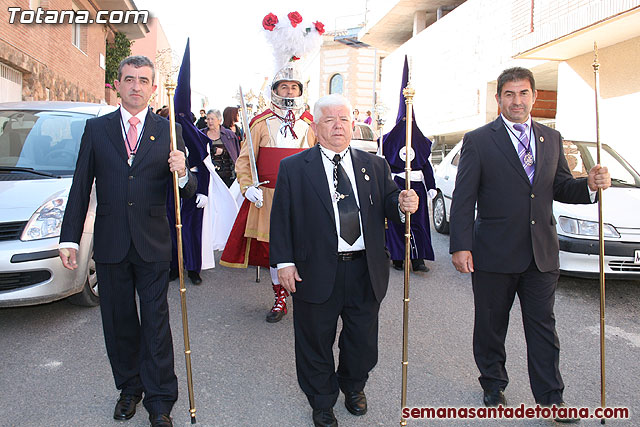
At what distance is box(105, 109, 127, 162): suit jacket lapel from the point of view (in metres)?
3.14

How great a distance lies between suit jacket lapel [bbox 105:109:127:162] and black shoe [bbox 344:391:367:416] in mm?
1969

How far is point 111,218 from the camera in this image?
10.3ft

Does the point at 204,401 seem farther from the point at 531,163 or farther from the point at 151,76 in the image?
the point at 531,163

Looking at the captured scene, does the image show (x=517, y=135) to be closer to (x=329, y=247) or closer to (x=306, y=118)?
(x=329, y=247)

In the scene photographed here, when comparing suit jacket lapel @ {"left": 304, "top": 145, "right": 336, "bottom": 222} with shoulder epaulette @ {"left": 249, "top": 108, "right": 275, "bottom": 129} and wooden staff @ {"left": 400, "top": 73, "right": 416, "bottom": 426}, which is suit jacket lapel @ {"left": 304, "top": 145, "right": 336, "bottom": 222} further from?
shoulder epaulette @ {"left": 249, "top": 108, "right": 275, "bottom": 129}

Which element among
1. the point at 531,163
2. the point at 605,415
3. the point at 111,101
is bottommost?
the point at 605,415

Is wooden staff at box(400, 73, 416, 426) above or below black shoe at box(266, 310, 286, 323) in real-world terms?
above

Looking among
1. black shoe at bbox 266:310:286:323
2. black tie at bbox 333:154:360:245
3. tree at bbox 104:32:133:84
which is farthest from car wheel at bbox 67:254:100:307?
tree at bbox 104:32:133:84

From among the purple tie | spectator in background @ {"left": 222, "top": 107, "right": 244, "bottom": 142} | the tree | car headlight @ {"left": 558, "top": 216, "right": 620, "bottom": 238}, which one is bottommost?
car headlight @ {"left": 558, "top": 216, "right": 620, "bottom": 238}

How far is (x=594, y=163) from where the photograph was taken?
6.93 meters

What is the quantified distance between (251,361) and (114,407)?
3.51 feet

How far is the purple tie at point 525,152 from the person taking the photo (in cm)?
339

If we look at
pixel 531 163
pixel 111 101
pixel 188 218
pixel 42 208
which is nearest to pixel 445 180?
pixel 188 218

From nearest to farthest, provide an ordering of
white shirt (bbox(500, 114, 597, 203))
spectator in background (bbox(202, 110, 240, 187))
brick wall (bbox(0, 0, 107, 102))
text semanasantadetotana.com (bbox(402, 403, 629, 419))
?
text semanasantadetotana.com (bbox(402, 403, 629, 419))
white shirt (bbox(500, 114, 597, 203))
spectator in background (bbox(202, 110, 240, 187))
brick wall (bbox(0, 0, 107, 102))
